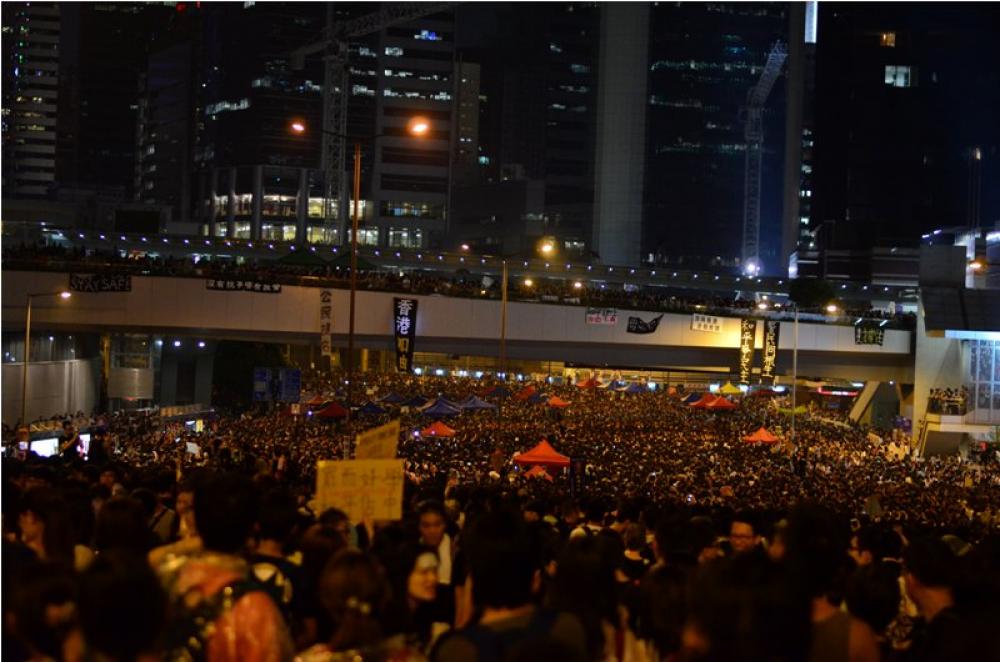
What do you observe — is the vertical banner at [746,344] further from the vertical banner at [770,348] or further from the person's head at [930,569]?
the person's head at [930,569]

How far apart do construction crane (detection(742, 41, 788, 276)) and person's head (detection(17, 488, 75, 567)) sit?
160 metres

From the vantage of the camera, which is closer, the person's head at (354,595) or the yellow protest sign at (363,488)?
the person's head at (354,595)


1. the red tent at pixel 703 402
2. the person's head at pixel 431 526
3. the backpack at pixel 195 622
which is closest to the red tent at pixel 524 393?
the red tent at pixel 703 402

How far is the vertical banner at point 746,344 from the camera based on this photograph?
1786 inches

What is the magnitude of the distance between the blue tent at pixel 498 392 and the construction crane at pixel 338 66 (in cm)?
8893

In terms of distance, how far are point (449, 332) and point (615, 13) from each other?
123127mm

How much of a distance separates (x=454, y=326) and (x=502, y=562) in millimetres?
37787

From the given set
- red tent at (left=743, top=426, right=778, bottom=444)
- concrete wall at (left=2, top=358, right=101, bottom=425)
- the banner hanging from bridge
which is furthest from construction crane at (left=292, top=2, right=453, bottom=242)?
red tent at (left=743, top=426, right=778, bottom=444)

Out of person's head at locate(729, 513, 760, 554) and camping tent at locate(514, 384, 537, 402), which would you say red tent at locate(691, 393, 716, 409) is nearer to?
camping tent at locate(514, 384, 537, 402)

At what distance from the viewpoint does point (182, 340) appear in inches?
2670

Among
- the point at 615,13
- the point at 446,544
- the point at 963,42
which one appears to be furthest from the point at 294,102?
the point at 446,544

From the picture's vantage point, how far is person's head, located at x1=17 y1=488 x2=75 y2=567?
6.66 m

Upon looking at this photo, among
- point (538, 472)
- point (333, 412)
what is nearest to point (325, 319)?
point (333, 412)

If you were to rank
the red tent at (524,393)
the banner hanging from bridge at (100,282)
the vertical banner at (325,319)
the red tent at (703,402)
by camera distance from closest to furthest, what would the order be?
the vertical banner at (325,319), the banner hanging from bridge at (100,282), the red tent at (703,402), the red tent at (524,393)
